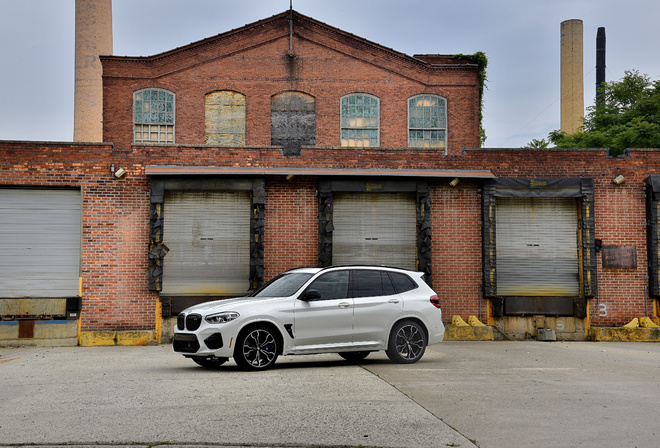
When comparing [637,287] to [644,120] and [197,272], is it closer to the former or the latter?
[197,272]

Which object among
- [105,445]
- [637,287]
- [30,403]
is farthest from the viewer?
[637,287]

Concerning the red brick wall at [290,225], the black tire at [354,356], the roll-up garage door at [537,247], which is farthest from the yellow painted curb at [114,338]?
the roll-up garage door at [537,247]

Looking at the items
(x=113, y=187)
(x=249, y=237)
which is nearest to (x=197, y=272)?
(x=249, y=237)

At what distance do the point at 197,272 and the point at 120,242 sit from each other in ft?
6.93

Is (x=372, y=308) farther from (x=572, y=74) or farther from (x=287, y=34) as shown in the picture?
(x=572, y=74)

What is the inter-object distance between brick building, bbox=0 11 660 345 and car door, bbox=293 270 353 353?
7.14 m

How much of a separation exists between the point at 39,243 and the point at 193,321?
9278 mm

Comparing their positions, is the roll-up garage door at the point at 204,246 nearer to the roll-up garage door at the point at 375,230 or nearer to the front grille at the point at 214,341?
the roll-up garage door at the point at 375,230

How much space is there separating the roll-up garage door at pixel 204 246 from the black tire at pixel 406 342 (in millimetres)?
7749

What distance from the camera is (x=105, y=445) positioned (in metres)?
6.74

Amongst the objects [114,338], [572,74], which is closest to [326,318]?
[114,338]

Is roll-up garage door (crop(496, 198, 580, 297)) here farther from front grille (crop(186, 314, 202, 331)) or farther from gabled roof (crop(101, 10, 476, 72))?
gabled roof (crop(101, 10, 476, 72))

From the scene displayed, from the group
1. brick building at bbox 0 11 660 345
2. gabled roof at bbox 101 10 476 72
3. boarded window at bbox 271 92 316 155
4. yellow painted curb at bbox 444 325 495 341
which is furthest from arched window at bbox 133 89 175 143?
yellow painted curb at bbox 444 325 495 341

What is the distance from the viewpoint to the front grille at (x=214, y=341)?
1194 centimetres
